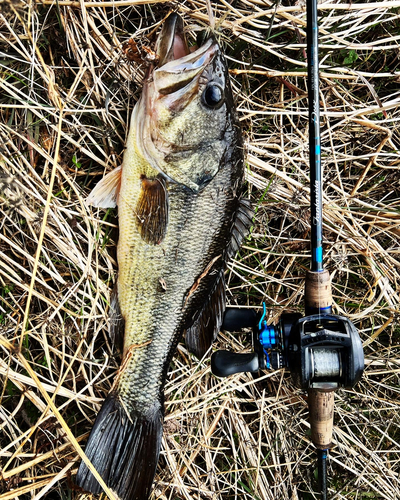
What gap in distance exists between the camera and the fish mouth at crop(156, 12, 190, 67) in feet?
5.21

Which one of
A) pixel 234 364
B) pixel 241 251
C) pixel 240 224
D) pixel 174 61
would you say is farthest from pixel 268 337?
pixel 174 61

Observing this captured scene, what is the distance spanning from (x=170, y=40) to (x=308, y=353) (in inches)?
50.2

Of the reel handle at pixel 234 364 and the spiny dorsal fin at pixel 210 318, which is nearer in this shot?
the reel handle at pixel 234 364

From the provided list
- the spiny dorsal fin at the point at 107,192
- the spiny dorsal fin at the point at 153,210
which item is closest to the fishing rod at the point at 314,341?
the spiny dorsal fin at the point at 153,210

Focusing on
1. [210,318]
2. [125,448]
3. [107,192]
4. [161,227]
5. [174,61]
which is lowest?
[125,448]

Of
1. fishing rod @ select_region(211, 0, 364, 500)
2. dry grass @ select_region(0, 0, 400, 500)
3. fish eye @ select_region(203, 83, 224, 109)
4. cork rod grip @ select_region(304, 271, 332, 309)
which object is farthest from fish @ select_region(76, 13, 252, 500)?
cork rod grip @ select_region(304, 271, 332, 309)

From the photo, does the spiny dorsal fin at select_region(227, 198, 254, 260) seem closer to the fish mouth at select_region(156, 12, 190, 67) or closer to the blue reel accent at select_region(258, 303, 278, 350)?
the blue reel accent at select_region(258, 303, 278, 350)

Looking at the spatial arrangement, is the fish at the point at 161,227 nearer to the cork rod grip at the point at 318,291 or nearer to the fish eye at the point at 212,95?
the fish eye at the point at 212,95

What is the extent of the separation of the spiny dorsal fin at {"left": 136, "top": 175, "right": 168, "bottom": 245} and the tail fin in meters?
0.70

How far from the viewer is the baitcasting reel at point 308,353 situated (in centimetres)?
140

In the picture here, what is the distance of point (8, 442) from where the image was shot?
188cm

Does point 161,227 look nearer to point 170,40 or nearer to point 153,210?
point 153,210

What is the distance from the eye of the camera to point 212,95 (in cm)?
161

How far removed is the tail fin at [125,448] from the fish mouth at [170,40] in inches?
54.6
